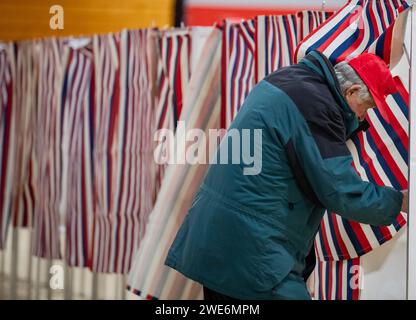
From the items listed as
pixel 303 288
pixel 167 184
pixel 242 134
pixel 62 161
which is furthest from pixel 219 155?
pixel 62 161

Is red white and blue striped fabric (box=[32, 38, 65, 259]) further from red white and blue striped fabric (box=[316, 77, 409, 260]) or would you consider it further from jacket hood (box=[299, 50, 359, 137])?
jacket hood (box=[299, 50, 359, 137])

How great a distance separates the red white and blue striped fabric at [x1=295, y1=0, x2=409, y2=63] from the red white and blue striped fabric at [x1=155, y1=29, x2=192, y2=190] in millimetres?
1426

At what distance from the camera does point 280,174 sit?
2539mm

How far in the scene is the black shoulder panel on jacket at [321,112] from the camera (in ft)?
8.11

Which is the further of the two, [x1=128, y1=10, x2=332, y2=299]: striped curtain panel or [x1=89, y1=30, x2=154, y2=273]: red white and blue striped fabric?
[x1=89, y1=30, x2=154, y2=273]: red white and blue striped fabric

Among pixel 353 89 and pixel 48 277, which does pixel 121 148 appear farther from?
pixel 353 89

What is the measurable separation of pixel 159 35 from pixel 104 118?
55 centimetres

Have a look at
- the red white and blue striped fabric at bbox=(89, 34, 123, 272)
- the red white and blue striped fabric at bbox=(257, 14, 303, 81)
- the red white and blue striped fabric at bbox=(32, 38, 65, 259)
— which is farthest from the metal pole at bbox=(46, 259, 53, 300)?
the red white and blue striped fabric at bbox=(257, 14, 303, 81)

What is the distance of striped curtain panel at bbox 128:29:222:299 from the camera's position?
11.1 feet

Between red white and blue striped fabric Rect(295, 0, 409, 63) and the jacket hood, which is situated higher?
red white and blue striped fabric Rect(295, 0, 409, 63)

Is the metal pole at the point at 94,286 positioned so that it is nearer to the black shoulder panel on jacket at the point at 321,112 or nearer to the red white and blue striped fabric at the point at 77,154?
the red white and blue striped fabric at the point at 77,154

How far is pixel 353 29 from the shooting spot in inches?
109

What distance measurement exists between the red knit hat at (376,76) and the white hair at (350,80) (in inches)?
0.4

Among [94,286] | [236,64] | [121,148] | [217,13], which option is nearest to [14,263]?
[94,286]
